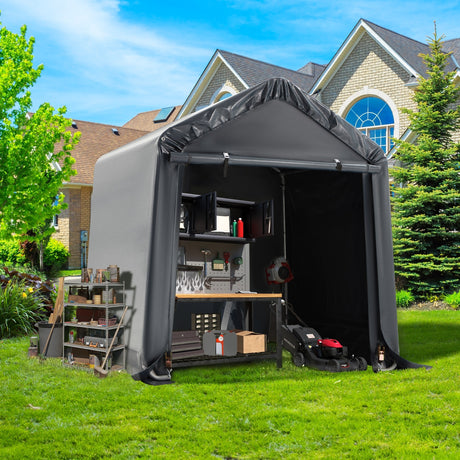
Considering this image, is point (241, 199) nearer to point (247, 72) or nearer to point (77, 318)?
point (77, 318)

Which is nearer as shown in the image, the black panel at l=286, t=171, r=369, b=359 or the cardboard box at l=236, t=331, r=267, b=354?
the cardboard box at l=236, t=331, r=267, b=354

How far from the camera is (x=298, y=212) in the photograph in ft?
27.7

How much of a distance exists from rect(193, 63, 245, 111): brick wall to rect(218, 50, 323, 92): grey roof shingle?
0.38m

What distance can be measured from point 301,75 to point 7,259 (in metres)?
13.4

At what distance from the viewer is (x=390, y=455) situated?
3838 mm

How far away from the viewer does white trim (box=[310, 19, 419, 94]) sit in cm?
1897

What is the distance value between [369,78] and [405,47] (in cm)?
166

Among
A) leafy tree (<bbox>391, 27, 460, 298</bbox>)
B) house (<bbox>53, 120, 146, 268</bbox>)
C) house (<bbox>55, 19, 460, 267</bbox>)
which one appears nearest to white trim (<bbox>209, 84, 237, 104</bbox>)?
house (<bbox>55, 19, 460, 267</bbox>)

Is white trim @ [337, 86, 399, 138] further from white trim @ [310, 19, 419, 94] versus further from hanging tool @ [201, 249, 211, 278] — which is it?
hanging tool @ [201, 249, 211, 278]

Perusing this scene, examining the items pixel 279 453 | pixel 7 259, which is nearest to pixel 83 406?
pixel 279 453

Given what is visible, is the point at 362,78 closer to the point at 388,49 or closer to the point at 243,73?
the point at 388,49

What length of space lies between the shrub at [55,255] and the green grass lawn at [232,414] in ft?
52.8

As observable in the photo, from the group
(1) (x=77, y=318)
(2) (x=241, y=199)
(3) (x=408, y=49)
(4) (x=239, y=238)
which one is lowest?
(1) (x=77, y=318)

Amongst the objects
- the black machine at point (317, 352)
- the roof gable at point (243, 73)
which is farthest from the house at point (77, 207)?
the black machine at point (317, 352)
